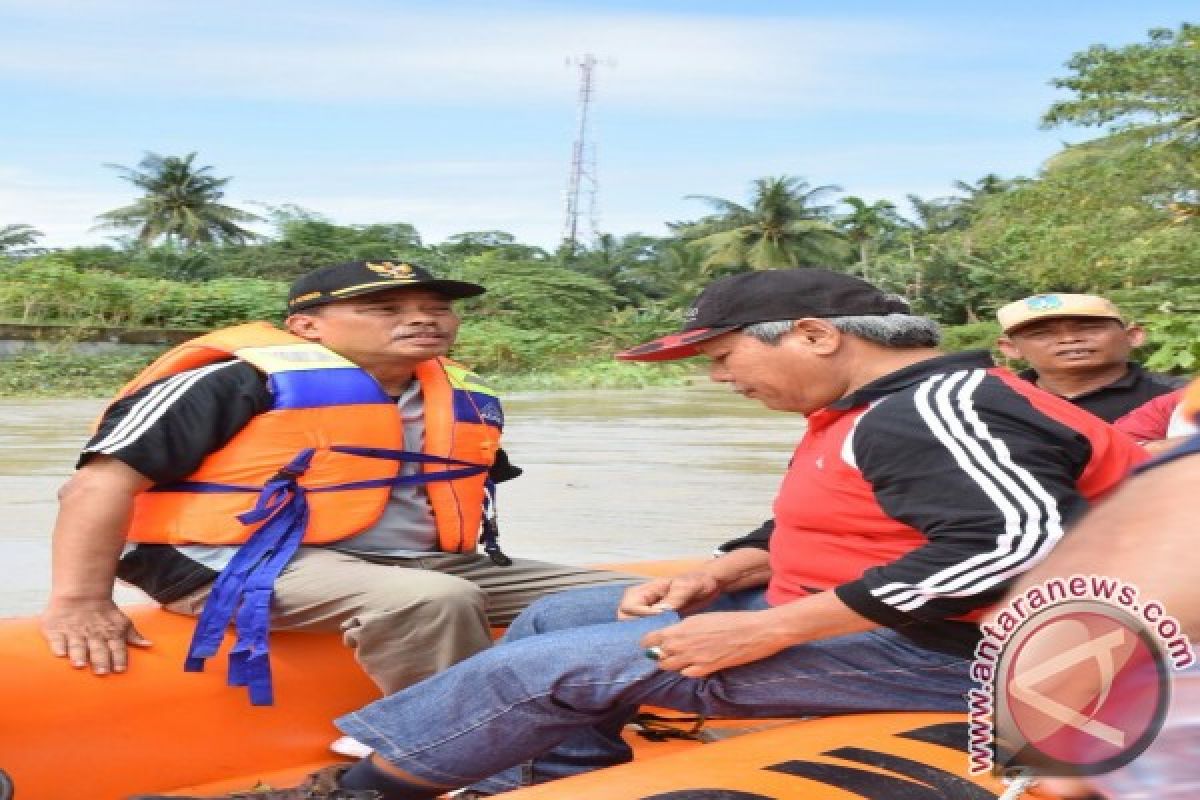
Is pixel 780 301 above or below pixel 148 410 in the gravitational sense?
above

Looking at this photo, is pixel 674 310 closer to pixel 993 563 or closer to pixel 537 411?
pixel 537 411

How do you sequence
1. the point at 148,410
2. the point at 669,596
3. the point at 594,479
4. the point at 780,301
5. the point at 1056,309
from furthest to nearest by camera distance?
the point at 594,479
the point at 1056,309
the point at 148,410
the point at 669,596
the point at 780,301

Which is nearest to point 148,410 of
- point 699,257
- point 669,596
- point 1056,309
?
point 669,596

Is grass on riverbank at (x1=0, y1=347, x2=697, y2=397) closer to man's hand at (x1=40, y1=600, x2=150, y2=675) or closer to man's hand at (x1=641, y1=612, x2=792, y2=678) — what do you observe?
man's hand at (x1=40, y1=600, x2=150, y2=675)

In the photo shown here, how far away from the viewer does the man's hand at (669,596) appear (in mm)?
2594

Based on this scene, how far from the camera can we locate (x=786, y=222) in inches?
1753

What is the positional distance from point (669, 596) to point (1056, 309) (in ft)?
5.72

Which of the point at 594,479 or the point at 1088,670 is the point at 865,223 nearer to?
the point at 594,479

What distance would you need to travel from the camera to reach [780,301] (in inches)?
89.5

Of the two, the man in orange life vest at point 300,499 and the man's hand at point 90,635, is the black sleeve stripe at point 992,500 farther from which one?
the man's hand at point 90,635

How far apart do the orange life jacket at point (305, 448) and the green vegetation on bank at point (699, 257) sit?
14.2m

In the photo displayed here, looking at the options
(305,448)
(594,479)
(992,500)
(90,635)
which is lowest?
(594,479)

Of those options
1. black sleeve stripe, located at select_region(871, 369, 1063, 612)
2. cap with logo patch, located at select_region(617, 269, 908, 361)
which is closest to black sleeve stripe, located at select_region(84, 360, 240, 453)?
cap with logo patch, located at select_region(617, 269, 908, 361)

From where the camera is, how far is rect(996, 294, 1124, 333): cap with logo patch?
3889mm
